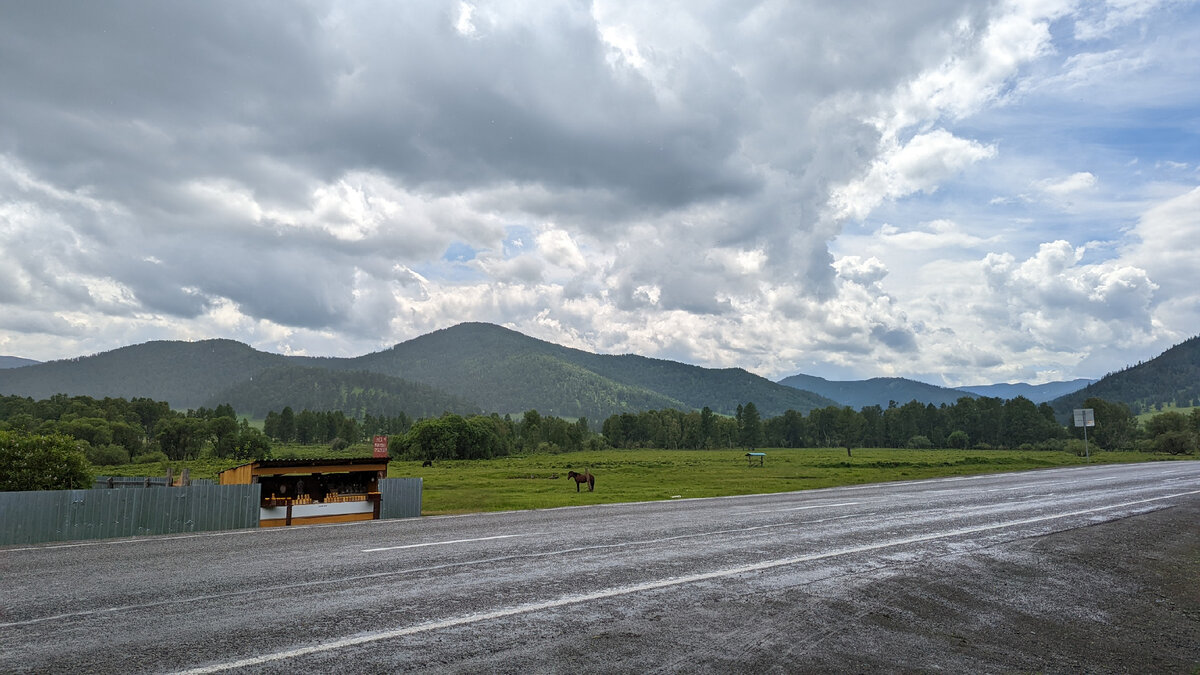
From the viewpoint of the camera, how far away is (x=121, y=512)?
22.3m

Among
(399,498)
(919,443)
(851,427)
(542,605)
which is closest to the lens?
(542,605)

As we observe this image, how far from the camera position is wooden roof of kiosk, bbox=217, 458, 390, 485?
93.7 ft

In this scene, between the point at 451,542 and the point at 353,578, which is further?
the point at 451,542

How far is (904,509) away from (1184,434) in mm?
119246

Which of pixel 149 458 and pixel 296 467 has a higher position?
pixel 296 467

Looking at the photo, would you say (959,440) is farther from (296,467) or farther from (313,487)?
(296,467)

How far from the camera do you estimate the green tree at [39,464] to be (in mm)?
29281

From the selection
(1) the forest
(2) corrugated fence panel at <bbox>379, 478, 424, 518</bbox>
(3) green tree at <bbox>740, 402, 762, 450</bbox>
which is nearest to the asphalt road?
(2) corrugated fence panel at <bbox>379, 478, 424, 518</bbox>

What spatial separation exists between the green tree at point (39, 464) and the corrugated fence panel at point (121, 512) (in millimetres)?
10664

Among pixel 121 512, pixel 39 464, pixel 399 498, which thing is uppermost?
pixel 39 464

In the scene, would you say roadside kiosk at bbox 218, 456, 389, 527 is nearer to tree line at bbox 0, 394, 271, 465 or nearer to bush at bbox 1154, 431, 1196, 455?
tree line at bbox 0, 394, 271, 465

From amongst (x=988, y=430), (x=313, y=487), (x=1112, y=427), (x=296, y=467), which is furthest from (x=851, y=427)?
A: (x=296, y=467)

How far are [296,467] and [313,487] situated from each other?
141 centimetres

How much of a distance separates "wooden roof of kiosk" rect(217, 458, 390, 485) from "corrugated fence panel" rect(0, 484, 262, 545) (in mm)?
3445
